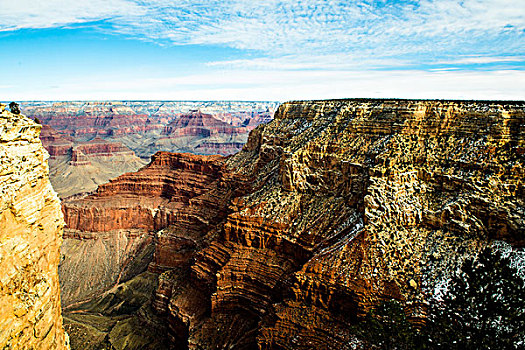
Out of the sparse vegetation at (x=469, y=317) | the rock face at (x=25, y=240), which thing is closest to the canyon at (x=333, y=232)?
the sparse vegetation at (x=469, y=317)

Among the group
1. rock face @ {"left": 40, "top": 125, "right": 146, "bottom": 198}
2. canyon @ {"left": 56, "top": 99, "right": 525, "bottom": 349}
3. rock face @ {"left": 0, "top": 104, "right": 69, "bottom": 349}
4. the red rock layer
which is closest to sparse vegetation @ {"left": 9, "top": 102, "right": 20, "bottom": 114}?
rock face @ {"left": 0, "top": 104, "right": 69, "bottom": 349}

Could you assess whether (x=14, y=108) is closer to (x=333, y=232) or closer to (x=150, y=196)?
(x=333, y=232)

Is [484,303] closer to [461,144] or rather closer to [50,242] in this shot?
[461,144]

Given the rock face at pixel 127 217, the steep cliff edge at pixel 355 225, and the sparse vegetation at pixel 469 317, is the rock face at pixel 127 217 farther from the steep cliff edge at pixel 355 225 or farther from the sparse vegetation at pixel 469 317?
the sparse vegetation at pixel 469 317

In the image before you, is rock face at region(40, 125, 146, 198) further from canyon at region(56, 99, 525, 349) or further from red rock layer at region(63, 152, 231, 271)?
canyon at region(56, 99, 525, 349)

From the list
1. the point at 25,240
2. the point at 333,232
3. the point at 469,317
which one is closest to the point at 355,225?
the point at 333,232

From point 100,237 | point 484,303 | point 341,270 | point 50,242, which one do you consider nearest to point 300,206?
point 341,270
